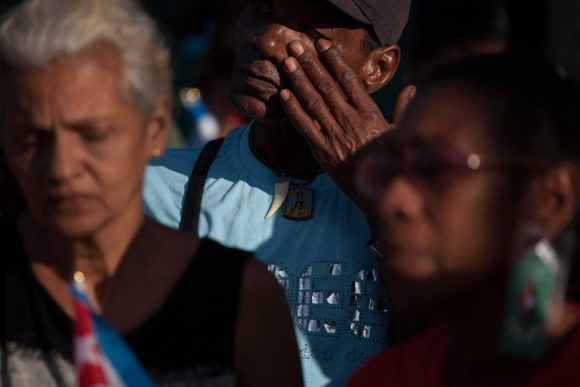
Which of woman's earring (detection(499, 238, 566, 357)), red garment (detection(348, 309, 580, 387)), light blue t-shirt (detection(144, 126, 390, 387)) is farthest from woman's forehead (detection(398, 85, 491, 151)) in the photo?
light blue t-shirt (detection(144, 126, 390, 387))

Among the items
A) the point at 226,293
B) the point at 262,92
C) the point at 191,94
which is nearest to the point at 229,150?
the point at 262,92

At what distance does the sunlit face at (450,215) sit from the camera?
9.84ft

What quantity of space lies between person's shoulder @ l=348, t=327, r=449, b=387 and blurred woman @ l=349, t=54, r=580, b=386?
0.11 feet

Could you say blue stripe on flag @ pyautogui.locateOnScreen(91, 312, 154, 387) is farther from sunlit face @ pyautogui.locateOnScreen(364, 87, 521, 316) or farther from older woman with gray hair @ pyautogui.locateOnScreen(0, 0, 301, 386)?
sunlit face @ pyautogui.locateOnScreen(364, 87, 521, 316)

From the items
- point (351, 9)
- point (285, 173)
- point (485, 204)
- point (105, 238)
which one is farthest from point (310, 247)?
point (485, 204)

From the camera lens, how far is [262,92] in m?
4.05

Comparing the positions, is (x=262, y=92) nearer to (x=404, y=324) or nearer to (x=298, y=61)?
(x=298, y=61)

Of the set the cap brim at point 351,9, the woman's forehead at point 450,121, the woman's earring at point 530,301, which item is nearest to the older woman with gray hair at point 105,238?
the woman's forehead at point 450,121

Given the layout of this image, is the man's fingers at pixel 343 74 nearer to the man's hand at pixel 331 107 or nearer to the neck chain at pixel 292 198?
the man's hand at pixel 331 107

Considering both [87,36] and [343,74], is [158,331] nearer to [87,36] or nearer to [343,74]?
[87,36]

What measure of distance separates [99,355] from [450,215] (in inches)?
30.4

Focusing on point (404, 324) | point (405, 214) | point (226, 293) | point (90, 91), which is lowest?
point (404, 324)

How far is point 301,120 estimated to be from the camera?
3979 millimetres

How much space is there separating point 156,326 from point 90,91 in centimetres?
52
